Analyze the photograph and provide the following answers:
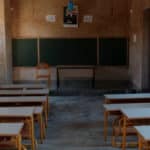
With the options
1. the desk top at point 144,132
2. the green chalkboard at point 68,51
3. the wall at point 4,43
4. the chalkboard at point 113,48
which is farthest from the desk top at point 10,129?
the chalkboard at point 113,48

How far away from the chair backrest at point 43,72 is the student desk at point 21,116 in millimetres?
5687

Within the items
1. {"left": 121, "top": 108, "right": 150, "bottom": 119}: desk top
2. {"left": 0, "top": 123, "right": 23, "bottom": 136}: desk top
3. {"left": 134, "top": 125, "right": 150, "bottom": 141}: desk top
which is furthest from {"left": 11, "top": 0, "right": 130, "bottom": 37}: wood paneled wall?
{"left": 134, "top": 125, "right": 150, "bottom": 141}: desk top

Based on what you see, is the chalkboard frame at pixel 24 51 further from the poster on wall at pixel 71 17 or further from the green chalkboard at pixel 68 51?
the poster on wall at pixel 71 17

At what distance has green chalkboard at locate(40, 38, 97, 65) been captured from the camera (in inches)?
408

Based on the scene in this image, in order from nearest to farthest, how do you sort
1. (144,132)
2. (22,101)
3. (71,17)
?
(144,132) < (22,101) < (71,17)

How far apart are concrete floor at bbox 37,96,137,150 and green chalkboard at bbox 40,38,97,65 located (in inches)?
70.8

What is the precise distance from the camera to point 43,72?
10547 mm

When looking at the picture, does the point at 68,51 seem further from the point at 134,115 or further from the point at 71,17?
the point at 134,115

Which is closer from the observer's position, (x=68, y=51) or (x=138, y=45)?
(x=138, y=45)

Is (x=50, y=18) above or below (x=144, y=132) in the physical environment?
above

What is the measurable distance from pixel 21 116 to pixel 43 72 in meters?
6.35

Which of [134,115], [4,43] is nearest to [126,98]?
[134,115]

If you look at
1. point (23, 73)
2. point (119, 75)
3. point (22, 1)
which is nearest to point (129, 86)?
point (119, 75)

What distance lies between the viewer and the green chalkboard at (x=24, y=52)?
33.9ft
